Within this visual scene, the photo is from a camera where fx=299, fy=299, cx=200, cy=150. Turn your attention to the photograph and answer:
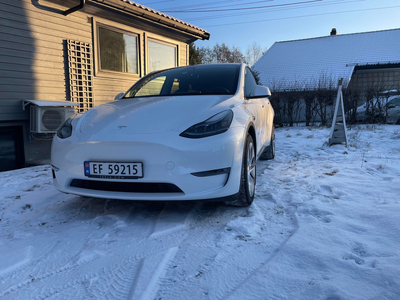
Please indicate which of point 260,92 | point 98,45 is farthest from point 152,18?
point 260,92

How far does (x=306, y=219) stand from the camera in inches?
93.7

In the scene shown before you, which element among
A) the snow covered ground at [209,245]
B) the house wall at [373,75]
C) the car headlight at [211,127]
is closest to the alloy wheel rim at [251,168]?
the snow covered ground at [209,245]

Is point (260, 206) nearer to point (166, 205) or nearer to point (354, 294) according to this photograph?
point (166, 205)

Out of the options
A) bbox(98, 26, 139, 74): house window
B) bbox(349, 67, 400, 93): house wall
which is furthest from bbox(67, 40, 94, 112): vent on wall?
bbox(349, 67, 400, 93): house wall

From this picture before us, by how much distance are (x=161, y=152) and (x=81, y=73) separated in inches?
193

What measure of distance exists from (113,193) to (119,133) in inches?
18.3

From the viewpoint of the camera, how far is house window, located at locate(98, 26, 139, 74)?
6754mm

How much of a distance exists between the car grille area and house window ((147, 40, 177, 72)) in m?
6.13

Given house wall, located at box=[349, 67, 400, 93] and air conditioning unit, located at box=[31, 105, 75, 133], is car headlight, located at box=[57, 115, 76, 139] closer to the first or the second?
air conditioning unit, located at box=[31, 105, 75, 133]

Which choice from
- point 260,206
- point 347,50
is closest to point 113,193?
point 260,206

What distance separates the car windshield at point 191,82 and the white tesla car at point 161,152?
448 mm

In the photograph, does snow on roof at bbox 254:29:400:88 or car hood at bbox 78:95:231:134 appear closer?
car hood at bbox 78:95:231:134

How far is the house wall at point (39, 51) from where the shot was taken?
16.6 ft

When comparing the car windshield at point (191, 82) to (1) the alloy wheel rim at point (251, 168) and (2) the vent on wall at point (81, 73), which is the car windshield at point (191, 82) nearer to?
(1) the alloy wheel rim at point (251, 168)
